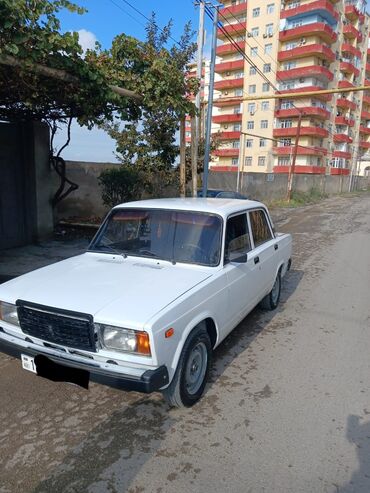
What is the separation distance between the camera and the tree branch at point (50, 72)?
14.6 feet

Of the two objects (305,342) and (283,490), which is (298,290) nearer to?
(305,342)

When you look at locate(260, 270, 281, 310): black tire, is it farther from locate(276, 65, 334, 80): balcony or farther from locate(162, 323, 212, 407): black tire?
locate(276, 65, 334, 80): balcony

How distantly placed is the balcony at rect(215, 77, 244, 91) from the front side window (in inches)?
2156

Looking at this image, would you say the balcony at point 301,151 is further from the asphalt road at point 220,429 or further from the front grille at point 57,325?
the front grille at point 57,325

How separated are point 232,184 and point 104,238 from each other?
15.8m

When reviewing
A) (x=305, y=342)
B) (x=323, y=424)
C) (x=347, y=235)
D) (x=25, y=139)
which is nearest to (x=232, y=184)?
(x=347, y=235)

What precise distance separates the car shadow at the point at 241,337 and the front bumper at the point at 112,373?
3.46 feet

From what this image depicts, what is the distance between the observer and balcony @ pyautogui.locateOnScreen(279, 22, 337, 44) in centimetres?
4522

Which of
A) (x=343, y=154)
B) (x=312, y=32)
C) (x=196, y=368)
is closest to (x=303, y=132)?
(x=343, y=154)

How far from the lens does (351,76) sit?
2148 inches

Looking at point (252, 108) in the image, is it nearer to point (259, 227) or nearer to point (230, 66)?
point (230, 66)

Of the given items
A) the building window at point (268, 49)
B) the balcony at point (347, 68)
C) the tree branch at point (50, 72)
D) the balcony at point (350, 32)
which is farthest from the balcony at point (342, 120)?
the tree branch at point (50, 72)

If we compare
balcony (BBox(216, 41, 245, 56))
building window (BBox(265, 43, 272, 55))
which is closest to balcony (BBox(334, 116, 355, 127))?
building window (BBox(265, 43, 272, 55))

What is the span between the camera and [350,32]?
52.0m
